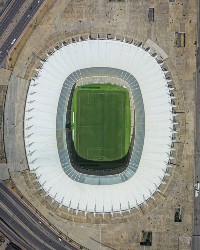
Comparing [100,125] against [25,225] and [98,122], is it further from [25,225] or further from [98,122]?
[25,225]

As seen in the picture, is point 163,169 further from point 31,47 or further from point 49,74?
point 31,47

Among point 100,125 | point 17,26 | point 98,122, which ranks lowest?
point 100,125

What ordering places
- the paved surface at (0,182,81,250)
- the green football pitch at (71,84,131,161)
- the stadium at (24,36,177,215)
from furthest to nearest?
the paved surface at (0,182,81,250), the green football pitch at (71,84,131,161), the stadium at (24,36,177,215)

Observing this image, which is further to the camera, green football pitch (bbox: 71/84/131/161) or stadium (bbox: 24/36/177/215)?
green football pitch (bbox: 71/84/131/161)

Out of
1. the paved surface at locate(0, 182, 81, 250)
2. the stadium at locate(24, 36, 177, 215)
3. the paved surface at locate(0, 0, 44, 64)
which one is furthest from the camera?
the paved surface at locate(0, 0, 44, 64)

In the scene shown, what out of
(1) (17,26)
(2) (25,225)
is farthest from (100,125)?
(1) (17,26)

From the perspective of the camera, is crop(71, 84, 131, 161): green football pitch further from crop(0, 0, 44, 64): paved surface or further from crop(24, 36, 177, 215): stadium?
crop(0, 0, 44, 64): paved surface

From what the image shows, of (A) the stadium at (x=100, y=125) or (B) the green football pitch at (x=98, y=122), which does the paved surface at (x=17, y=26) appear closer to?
(A) the stadium at (x=100, y=125)

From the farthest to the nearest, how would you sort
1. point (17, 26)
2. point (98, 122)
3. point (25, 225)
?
1. point (17, 26)
2. point (25, 225)
3. point (98, 122)

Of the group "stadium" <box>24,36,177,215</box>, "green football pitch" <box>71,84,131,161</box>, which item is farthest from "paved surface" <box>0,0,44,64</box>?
"green football pitch" <box>71,84,131,161</box>
